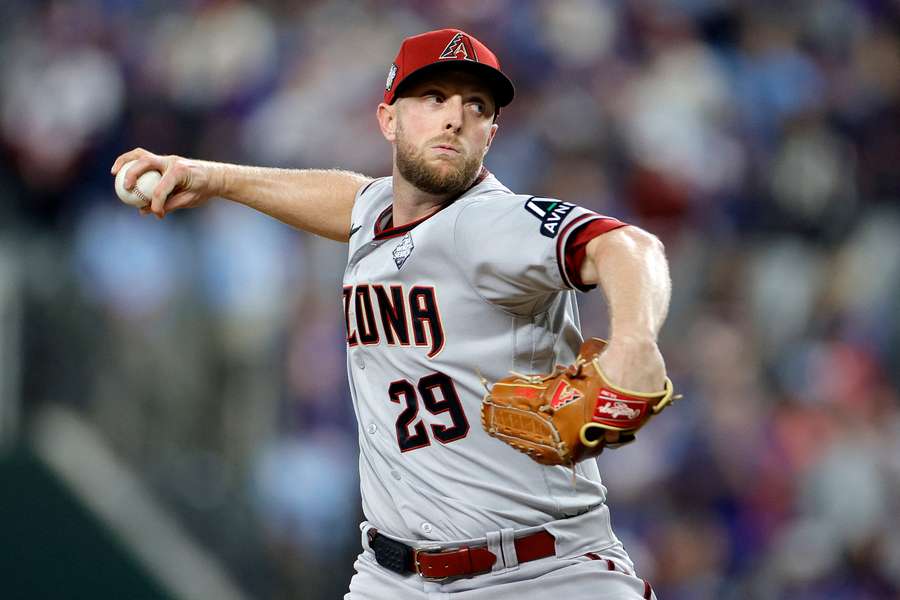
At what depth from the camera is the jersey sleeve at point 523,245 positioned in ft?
8.30

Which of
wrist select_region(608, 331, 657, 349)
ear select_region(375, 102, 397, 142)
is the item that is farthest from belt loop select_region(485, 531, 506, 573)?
ear select_region(375, 102, 397, 142)

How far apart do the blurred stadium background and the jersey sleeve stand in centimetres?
346

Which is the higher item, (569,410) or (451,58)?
(451,58)

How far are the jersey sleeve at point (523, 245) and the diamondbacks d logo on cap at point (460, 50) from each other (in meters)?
0.42

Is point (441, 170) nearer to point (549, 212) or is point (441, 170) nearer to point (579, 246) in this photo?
point (549, 212)

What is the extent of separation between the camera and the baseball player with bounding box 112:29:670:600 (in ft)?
9.53

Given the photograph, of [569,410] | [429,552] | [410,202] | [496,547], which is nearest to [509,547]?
[496,547]

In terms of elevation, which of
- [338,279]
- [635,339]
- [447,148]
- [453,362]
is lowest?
[338,279]

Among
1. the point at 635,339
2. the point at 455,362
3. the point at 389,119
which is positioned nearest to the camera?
the point at 635,339

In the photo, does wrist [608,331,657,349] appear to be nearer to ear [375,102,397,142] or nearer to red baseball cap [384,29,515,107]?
red baseball cap [384,29,515,107]

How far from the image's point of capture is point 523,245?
2.62 metres

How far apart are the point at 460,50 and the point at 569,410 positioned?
113 cm

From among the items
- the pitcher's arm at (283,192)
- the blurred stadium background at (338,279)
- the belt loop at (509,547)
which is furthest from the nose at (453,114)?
the blurred stadium background at (338,279)

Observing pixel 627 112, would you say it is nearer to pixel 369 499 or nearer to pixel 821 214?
pixel 821 214
